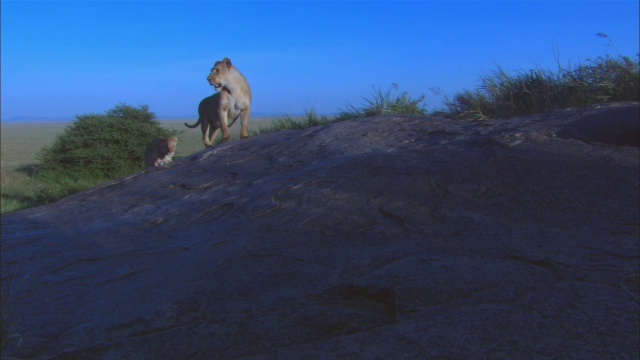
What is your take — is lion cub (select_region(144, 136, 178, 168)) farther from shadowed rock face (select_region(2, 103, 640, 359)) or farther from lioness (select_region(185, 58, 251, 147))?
shadowed rock face (select_region(2, 103, 640, 359))

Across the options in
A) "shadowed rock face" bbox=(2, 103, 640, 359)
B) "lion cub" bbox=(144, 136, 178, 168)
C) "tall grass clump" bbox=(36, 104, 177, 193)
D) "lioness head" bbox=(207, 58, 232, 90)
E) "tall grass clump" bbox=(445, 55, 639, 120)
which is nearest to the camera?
"shadowed rock face" bbox=(2, 103, 640, 359)

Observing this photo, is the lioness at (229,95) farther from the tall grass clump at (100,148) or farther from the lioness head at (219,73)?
the tall grass clump at (100,148)

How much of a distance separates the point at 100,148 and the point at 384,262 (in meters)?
17.1

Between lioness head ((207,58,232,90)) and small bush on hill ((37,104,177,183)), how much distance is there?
31.4 ft

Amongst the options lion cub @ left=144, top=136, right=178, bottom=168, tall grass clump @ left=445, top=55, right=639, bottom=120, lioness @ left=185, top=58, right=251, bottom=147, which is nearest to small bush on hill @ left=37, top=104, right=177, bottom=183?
lion cub @ left=144, top=136, right=178, bottom=168

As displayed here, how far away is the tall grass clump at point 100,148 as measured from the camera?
18.2 m

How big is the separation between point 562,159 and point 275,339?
2.30 m

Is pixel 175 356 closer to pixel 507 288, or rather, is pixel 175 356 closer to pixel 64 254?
pixel 507 288

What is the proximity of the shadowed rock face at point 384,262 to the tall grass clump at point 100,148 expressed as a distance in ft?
45.8

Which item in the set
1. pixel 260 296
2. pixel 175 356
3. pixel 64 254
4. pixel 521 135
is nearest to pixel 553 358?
pixel 260 296

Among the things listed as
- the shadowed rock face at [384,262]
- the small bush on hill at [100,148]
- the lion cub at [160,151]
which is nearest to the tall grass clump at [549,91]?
the shadowed rock face at [384,262]

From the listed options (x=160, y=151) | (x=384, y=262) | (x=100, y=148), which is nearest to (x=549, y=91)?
(x=384, y=262)

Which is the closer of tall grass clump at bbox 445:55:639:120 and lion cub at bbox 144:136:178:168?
tall grass clump at bbox 445:55:639:120

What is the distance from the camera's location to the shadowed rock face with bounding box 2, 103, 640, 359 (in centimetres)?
246
